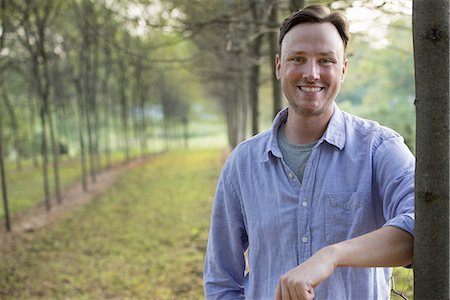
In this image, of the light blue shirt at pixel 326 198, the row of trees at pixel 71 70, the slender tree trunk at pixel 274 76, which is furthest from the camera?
the row of trees at pixel 71 70

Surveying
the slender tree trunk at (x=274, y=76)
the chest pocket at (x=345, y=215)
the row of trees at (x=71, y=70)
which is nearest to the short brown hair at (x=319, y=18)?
the chest pocket at (x=345, y=215)

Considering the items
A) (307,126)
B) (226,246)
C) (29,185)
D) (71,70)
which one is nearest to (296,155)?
(307,126)

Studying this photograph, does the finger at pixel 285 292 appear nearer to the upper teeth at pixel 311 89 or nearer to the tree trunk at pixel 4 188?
the upper teeth at pixel 311 89

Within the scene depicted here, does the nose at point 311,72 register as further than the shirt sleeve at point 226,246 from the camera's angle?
No

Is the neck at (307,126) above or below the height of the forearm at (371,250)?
above

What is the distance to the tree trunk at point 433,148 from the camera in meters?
1.30

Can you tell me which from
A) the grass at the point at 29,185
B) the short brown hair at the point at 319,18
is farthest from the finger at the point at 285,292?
the grass at the point at 29,185

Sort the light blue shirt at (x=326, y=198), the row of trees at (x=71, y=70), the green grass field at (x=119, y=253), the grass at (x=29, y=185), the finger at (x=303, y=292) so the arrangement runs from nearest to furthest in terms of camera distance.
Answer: the finger at (x=303, y=292)
the light blue shirt at (x=326, y=198)
the green grass field at (x=119, y=253)
the row of trees at (x=71, y=70)
the grass at (x=29, y=185)

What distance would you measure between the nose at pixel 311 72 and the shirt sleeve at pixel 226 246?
1.66 feet

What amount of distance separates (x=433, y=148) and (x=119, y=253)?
7.88 m

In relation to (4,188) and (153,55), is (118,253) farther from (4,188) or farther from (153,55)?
(153,55)

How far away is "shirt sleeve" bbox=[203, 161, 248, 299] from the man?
91 mm

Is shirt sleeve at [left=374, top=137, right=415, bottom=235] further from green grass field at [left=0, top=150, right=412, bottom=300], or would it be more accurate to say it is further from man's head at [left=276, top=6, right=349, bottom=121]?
green grass field at [left=0, top=150, right=412, bottom=300]

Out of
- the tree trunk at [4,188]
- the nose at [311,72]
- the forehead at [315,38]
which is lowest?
the tree trunk at [4,188]
